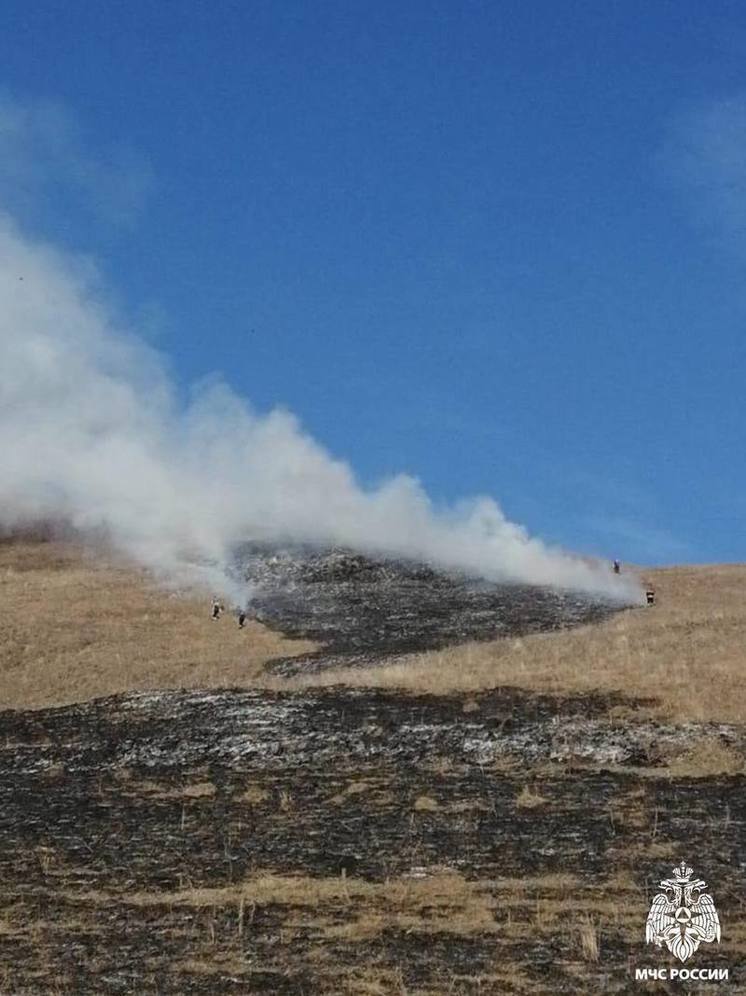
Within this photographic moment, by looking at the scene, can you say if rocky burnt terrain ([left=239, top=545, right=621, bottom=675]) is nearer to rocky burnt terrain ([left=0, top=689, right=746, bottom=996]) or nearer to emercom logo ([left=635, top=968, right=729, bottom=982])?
rocky burnt terrain ([left=0, top=689, right=746, bottom=996])

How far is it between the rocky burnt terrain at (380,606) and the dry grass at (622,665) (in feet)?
9.17

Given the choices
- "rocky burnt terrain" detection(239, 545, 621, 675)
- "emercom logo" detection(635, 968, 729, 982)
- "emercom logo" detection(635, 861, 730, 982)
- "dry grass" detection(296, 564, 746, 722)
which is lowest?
"emercom logo" detection(635, 968, 729, 982)

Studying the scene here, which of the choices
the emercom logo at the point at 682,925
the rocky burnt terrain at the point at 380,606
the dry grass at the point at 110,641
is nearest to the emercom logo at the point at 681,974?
the emercom logo at the point at 682,925

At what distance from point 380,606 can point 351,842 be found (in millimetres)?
35433

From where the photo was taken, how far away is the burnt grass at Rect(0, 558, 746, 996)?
60.5 feet

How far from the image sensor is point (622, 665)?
127 feet

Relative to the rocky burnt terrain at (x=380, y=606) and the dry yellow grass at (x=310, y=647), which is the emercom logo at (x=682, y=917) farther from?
the rocky burnt terrain at (x=380, y=606)

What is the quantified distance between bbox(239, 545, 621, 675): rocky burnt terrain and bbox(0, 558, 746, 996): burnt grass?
13627 mm

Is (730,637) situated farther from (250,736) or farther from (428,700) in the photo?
(250,736)

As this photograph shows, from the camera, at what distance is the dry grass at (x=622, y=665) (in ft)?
112

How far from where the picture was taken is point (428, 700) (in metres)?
35.2

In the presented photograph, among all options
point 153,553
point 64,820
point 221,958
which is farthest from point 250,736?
point 153,553

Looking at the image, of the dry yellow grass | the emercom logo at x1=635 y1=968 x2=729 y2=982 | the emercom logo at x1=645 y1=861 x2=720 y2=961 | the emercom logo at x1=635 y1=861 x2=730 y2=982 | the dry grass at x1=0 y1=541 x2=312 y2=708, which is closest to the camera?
the emercom logo at x1=635 y1=968 x2=729 y2=982

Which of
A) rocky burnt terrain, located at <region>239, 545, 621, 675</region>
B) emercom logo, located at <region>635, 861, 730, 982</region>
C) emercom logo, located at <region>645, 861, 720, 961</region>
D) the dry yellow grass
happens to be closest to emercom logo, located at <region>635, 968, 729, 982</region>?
emercom logo, located at <region>635, 861, 730, 982</region>
